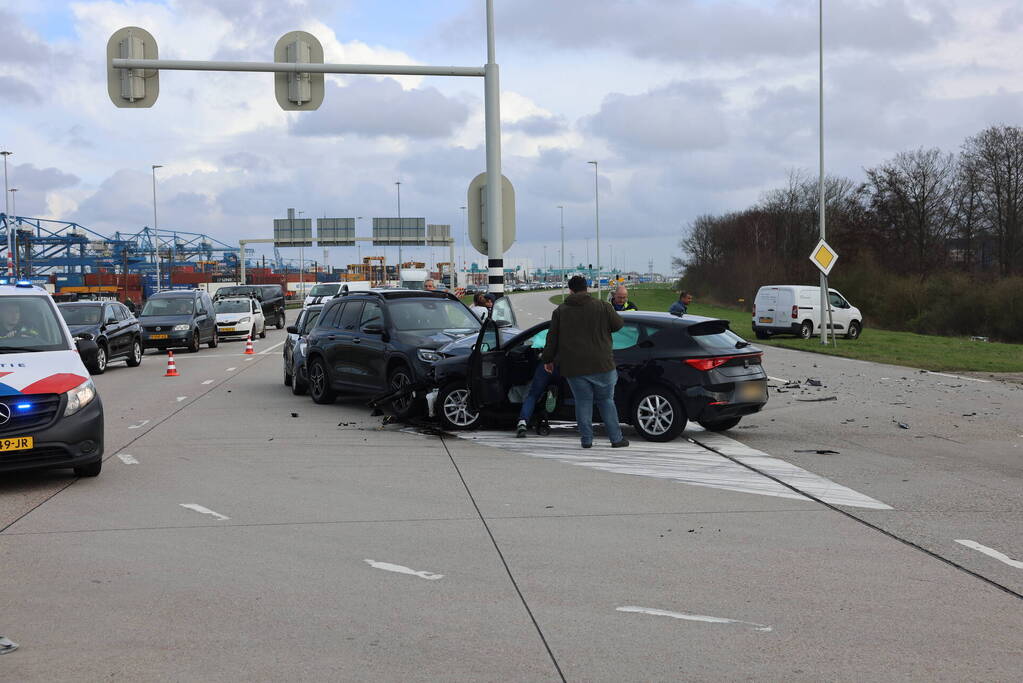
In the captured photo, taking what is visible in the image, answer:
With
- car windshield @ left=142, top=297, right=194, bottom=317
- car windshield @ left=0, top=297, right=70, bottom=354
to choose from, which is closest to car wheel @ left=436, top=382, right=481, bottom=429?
car windshield @ left=0, top=297, right=70, bottom=354

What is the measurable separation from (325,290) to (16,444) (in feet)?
130

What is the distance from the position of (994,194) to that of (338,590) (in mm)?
58672

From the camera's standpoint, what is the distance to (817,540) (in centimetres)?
715

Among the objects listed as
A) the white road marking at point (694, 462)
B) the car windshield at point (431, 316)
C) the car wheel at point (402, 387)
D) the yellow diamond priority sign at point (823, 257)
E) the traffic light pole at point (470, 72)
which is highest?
the traffic light pole at point (470, 72)

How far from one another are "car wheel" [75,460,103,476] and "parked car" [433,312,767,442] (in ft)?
14.2

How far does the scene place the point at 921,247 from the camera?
6225 centimetres

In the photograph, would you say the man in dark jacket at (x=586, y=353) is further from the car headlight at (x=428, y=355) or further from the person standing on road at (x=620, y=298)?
the person standing on road at (x=620, y=298)

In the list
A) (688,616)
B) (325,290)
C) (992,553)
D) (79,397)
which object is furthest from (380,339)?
(325,290)

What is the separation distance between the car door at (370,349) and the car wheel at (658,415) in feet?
14.5

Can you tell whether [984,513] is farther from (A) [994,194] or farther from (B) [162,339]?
(A) [994,194]

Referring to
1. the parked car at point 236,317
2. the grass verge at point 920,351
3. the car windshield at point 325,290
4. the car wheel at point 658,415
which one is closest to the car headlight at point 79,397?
the car wheel at point 658,415

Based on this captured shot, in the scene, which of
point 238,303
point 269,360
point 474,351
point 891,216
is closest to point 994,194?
point 891,216

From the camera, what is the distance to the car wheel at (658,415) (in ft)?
38.5

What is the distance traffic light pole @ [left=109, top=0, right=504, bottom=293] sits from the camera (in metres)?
17.7
